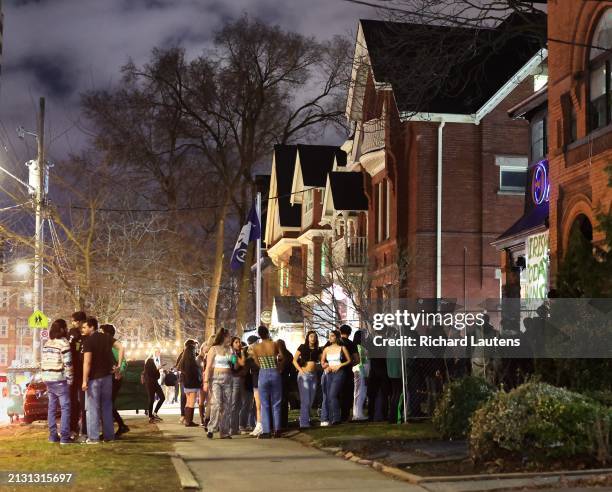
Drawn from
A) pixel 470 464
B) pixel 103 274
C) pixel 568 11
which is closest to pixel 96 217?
pixel 103 274

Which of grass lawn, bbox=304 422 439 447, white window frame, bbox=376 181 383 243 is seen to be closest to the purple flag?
white window frame, bbox=376 181 383 243

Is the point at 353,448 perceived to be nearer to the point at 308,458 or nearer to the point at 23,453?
the point at 308,458

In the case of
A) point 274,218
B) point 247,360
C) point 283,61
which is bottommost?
point 247,360

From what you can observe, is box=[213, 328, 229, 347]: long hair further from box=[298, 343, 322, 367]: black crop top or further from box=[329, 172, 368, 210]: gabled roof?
box=[329, 172, 368, 210]: gabled roof

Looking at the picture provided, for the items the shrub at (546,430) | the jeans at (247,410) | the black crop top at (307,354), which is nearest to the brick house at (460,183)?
the black crop top at (307,354)

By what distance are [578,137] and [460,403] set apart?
8.44 metres

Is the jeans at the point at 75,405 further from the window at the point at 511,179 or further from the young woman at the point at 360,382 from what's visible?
the window at the point at 511,179

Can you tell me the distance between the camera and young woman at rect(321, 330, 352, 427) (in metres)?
18.1

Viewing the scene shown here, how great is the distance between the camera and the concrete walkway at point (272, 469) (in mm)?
→ 10680

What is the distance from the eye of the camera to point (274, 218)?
53312 millimetres

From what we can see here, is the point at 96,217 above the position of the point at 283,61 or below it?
below

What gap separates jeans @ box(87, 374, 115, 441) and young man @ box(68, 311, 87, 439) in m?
0.54

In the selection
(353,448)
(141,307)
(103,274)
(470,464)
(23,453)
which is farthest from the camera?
(141,307)

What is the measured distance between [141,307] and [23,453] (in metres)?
29.8
